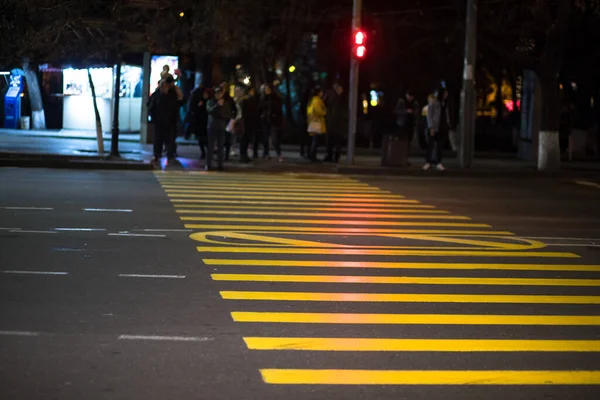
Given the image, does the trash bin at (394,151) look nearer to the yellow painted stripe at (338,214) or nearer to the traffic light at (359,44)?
the traffic light at (359,44)

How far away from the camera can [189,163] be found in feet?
84.9

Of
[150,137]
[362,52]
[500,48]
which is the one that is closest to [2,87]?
[150,137]

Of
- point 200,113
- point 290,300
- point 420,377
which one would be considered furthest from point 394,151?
point 420,377

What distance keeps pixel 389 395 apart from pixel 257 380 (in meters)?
0.89

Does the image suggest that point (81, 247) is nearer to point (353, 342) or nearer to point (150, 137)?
point (353, 342)

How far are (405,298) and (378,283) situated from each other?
2.44 ft

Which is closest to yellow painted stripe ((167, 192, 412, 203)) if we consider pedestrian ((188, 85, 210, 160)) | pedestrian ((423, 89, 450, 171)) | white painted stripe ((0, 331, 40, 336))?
pedestrian ((423, 89, 450, 171))

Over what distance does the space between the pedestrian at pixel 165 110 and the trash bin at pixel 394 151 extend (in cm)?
560

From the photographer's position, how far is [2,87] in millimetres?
36938

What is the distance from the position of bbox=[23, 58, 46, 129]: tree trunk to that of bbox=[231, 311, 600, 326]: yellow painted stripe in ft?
88.6

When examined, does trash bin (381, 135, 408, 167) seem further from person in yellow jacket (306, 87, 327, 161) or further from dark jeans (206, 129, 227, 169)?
dark jeans (206, 129, 227, 169)

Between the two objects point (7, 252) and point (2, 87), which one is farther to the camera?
point (2, 87)

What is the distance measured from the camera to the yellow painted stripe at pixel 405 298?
959 cm

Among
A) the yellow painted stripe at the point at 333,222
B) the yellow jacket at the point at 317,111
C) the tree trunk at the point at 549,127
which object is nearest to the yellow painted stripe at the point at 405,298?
the yellow painted stripe at the point at 333,222
